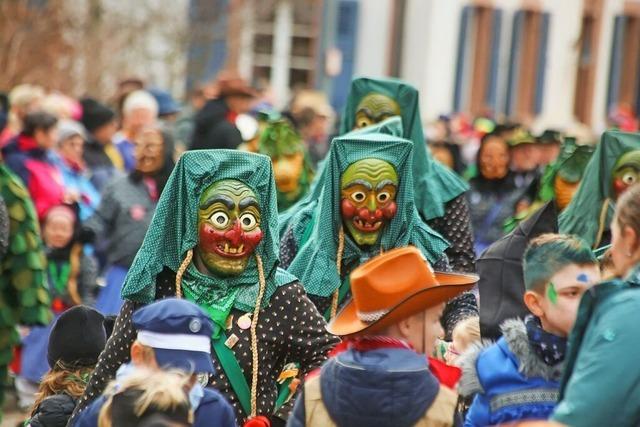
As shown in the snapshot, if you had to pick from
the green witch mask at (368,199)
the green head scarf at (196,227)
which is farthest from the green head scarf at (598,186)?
the green head scarf at (196,227)

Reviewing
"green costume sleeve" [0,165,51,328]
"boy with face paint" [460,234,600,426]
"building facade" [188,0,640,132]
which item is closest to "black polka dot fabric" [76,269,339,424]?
"boy with face paint" [460,234,600,426]

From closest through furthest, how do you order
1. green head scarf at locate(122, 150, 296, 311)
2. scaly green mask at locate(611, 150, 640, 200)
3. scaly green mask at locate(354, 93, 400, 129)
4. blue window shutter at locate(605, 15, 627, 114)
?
green head scarf at locate(122, 150, 296, 311), scaly green mask at locate(611, 150, 640, 200), scaly green mask at locate(354, 93, 400, 129), blue window shutter at locate(605, 15, 627, 114)

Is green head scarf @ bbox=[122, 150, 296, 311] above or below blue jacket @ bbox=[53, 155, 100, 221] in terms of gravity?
Result: above

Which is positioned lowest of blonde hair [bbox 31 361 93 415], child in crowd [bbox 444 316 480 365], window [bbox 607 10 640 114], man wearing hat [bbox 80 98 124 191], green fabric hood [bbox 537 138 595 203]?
blonde hair [bbox 31 361 93 415]

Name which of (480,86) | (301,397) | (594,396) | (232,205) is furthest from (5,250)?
(480,86)

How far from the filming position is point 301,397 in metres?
5.16

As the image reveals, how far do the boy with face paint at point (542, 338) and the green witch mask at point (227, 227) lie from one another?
138 centimetres

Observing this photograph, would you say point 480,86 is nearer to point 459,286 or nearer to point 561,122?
point 561,122

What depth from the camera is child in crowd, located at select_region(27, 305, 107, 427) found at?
6703 mm

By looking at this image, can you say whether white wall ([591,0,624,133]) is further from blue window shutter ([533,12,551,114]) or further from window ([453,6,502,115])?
window ([453,6,502,115])

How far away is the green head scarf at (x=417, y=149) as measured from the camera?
336 inches

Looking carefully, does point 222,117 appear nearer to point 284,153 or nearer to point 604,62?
point 284,153

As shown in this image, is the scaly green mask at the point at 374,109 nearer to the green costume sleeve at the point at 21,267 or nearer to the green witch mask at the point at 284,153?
the green witch mask at the point at 284,153

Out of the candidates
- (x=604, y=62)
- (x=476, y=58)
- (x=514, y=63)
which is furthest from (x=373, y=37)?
(x=604, y=62)
